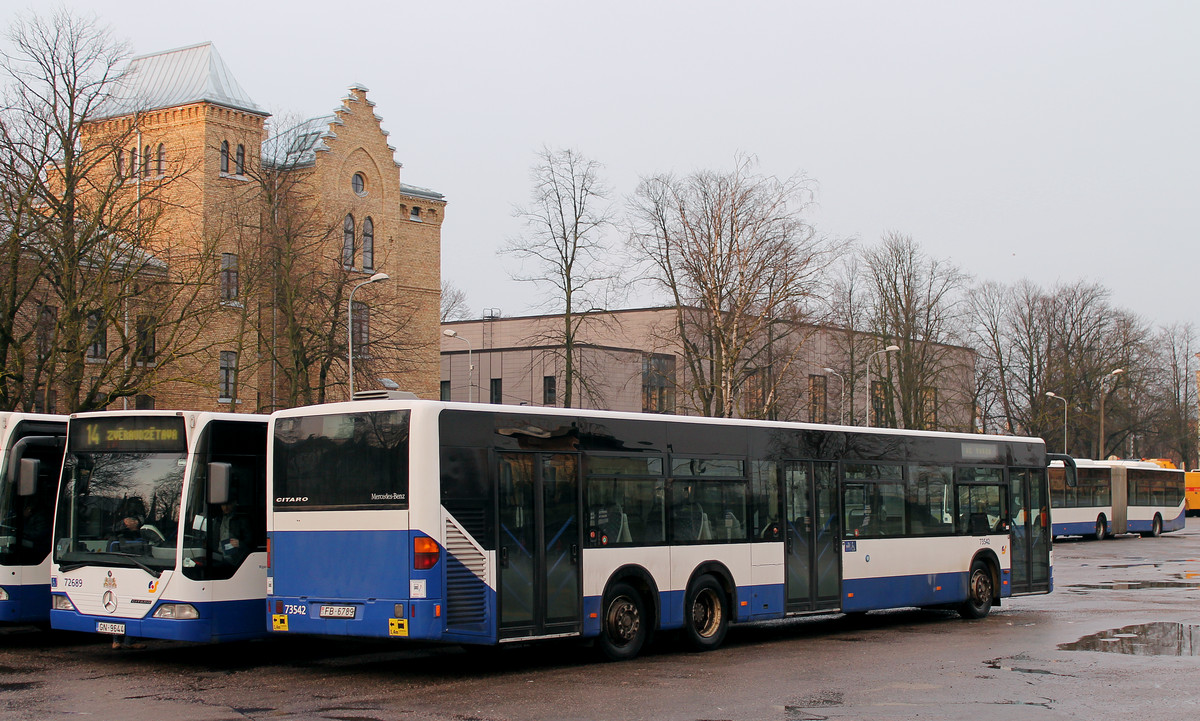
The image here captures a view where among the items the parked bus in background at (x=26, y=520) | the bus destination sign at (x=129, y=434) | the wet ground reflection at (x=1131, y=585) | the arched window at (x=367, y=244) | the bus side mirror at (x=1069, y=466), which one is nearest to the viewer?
the bus destination sign at (x=129, y=434)

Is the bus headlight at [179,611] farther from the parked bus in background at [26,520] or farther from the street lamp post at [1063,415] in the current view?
the street lamp post at [1063,415]

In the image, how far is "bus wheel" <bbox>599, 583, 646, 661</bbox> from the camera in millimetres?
12914

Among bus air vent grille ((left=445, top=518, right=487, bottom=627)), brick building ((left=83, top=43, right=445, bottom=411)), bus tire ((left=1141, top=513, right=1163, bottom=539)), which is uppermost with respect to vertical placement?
brick building ((left=83, top=43, right=445, bottom=411))

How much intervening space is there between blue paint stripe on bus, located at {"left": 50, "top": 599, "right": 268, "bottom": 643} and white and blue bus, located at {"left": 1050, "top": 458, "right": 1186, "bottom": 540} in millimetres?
32947

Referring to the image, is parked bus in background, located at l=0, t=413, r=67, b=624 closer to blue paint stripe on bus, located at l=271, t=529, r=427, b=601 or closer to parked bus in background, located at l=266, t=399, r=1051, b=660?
blue paint stripe on bus, located at l=271, t=529, r=427, b=601

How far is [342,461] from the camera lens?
11.8 meters

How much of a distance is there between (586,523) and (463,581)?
181 cm

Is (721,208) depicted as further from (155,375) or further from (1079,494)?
(155,375)

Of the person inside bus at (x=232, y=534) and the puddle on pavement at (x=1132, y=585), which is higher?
the person inside bus at (x=232, y=534)

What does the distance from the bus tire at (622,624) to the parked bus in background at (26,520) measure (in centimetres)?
655

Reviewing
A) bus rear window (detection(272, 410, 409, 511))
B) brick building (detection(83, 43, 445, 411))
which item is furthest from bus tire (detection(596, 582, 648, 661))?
brick building (detection(83, 43, 445, 411))

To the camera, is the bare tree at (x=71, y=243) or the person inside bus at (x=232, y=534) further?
the bare tree at (x=71, y=243)

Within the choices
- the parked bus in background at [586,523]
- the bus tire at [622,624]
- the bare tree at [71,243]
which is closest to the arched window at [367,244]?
the bare tree at [71,243]

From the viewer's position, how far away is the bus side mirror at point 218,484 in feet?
39.5
